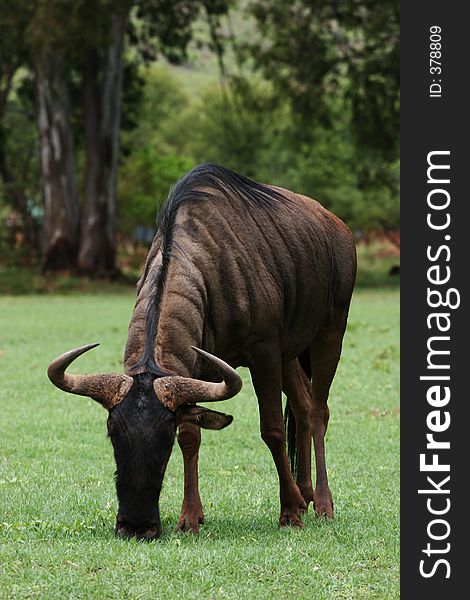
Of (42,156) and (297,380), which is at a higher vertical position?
(42,156)

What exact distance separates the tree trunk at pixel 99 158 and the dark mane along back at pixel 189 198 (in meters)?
27.7

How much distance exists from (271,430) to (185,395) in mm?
1223

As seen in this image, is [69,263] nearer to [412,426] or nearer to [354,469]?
[354,469]

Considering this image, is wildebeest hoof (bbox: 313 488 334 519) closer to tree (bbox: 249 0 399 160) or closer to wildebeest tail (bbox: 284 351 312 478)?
wildebeest tail (bbox: 284 351 312 478)

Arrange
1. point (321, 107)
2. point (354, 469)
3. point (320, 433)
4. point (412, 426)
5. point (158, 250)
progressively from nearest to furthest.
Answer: point (412, 426), point (158, 250), point (320, 433), point (354, 469), point (321, 107)

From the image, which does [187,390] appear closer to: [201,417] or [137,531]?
[201,417]

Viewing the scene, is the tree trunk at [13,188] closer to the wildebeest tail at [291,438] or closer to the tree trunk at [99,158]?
the tree trunk at [99,158]

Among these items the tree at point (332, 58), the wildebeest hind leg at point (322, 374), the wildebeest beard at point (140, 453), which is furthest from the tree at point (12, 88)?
the wildebeest beard at point (140, 453)

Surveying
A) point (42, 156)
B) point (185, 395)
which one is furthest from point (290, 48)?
point (185, 395)

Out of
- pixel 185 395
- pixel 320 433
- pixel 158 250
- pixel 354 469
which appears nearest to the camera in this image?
pixel 185 395

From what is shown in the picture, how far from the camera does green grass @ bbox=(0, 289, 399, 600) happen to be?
6.49 meters

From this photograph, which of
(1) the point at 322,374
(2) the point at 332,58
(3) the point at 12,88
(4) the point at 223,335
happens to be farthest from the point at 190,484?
(3) the point at 12,88

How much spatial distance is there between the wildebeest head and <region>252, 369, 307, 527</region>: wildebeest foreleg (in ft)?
3.34

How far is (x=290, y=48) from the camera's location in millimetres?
38719
